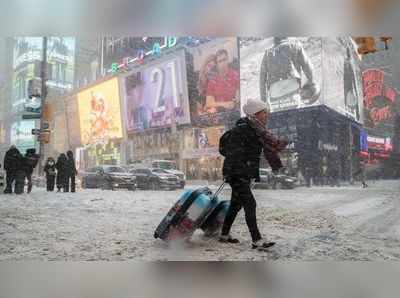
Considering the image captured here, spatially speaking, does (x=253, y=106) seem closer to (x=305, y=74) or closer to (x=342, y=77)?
(x=305, y=74)

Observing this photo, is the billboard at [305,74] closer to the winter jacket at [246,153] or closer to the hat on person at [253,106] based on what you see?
the hat on person at [253,106]

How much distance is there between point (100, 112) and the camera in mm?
4238

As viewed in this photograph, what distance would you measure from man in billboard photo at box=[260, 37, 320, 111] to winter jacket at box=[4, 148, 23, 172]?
2.29 metres

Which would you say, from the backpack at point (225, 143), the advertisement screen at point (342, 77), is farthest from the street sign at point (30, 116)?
the advertisement screen at point (342, 77)

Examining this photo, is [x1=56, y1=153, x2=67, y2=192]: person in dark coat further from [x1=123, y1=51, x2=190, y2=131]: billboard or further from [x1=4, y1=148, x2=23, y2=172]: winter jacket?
[x1=123, y1=51, x2=190, y2=131]: billboard

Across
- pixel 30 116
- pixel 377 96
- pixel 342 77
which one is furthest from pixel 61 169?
pixel 377 96

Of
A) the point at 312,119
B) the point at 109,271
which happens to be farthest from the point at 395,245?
the point at 109,271

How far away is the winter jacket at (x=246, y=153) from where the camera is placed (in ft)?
11.5

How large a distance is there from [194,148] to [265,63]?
1.01 meters

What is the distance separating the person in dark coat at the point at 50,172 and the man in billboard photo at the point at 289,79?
1998mm

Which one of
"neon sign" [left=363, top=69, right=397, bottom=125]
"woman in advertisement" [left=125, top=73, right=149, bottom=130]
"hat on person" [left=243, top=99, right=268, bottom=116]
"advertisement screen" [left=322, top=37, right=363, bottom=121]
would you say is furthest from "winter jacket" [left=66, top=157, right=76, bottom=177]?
"neon sign" [left=363, top=69, right=397, bottom=125]
